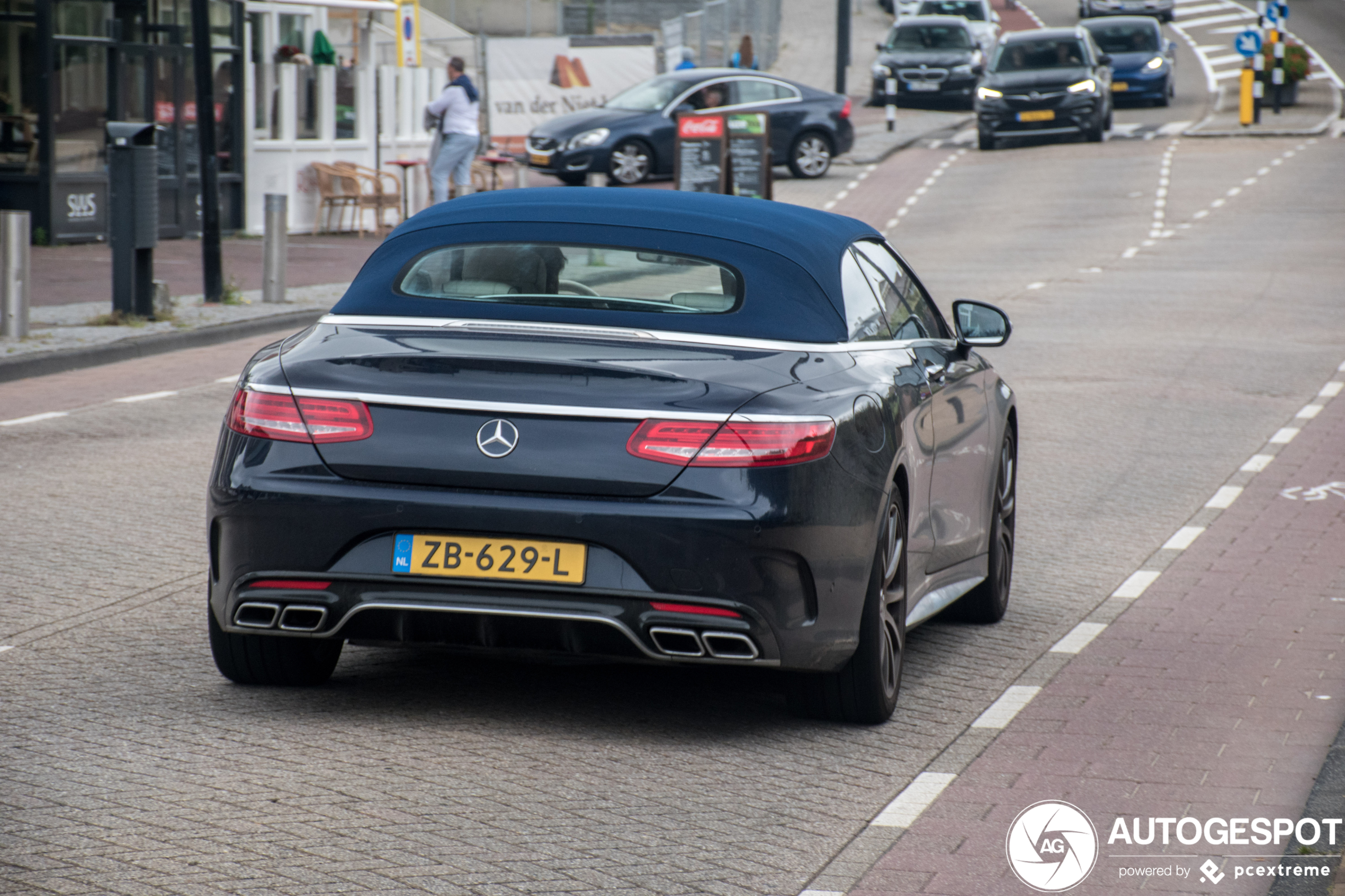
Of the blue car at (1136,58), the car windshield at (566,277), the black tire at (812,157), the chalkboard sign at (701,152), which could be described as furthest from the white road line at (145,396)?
the blue car at (1136,58)

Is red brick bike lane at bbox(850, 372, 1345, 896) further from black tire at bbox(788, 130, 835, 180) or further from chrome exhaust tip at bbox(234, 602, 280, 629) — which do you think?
black tire at bbox(788, 130, 835, 180)

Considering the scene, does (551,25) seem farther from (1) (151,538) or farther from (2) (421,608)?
(2) (421,608)

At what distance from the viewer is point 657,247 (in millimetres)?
5703

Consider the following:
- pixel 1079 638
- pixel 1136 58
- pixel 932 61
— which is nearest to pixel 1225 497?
pixel 1079 638

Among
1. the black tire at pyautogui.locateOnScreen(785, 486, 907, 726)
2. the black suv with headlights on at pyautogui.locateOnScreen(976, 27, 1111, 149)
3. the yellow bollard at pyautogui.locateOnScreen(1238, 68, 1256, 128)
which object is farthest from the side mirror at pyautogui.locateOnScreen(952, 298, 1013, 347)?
the yellow bollard at pyautogui.locateOnScreen(1238, 68, 1256, 128)

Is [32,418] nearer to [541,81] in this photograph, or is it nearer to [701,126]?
[701,126]

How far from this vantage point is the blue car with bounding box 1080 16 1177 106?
139ft

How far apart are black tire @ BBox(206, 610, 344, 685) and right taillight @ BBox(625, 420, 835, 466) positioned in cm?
123

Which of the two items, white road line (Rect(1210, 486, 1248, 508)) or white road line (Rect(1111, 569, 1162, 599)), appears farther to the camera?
white road line (Rect(1210, 486, 1248, 508))

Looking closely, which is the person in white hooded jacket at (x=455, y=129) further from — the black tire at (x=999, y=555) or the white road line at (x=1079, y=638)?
the white road line at (x=1079, y=638)

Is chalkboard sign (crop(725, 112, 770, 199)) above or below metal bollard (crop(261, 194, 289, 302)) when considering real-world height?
above

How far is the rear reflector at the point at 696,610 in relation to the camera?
491 centimetres

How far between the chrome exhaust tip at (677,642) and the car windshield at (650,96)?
25896mm

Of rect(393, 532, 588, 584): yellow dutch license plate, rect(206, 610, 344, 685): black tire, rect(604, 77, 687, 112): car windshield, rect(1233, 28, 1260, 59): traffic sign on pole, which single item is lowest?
rect(206, 610, 344, 685): black tire
